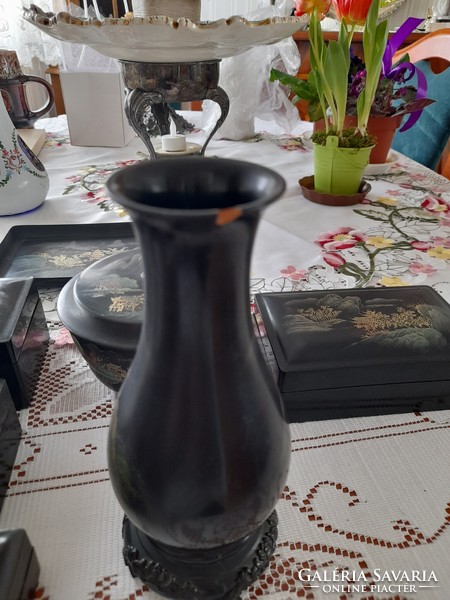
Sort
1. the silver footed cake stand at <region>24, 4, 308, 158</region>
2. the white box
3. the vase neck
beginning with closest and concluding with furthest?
1. the vase neck
2. the silver footed cake stand at <region>24, 4, 308, 158</region>
3. the white box

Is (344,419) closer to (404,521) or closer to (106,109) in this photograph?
(404,521)

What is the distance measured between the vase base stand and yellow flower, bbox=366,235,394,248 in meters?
0.40

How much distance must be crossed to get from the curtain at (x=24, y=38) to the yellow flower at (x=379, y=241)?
1.35m

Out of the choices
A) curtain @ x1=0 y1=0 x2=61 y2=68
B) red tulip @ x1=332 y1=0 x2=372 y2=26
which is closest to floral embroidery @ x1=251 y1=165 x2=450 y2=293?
red tulip @ x1=332 y1=0 x2=372 y2=26

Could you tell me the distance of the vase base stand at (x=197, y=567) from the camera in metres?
0.23

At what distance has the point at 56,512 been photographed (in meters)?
0.26

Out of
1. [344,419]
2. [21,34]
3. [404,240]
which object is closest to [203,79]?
[404,240]

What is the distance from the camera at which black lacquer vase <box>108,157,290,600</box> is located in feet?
0.54

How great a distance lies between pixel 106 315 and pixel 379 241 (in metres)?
0.38

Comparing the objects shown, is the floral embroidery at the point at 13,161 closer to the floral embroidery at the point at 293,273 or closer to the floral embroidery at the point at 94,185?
the floral embroidery at the point at 94,185

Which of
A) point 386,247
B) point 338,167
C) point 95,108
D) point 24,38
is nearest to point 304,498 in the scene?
point 386,247

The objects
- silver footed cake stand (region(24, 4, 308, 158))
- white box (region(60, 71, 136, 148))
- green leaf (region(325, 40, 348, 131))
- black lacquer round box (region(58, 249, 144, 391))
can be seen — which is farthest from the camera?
white box (region(60, 71, 136, 148))

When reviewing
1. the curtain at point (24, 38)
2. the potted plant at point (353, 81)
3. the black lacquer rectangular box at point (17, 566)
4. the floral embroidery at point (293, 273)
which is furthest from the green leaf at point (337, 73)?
the curtain at point (24, 38)

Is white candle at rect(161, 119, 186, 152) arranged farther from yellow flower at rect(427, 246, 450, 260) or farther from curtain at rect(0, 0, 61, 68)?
curtain at rect(0, 0, 61, 68)
